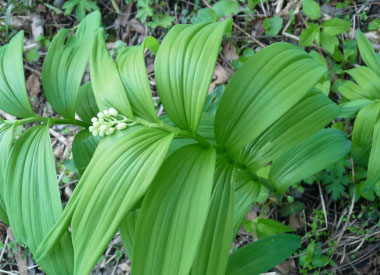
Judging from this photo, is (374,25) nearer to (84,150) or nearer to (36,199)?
(84,150)

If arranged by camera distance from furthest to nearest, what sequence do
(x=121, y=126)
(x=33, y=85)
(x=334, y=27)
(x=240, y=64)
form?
(x=33, y=85) < (x=240, y=64) < (x=334, y=27) < (x=121, y=126)

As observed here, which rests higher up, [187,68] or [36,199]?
[187,68]

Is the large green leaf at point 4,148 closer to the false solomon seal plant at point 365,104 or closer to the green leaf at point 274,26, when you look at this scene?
the false solomon seal plant at point 365,104

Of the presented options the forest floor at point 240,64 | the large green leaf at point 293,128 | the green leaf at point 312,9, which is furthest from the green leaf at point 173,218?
the green leaf at point 312,9

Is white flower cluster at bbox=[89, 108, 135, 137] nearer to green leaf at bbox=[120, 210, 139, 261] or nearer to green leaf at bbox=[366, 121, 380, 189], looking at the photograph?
green leaf at bbox=[120, 210, 139, 261]

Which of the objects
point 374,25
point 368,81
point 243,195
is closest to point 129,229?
point 243,195
